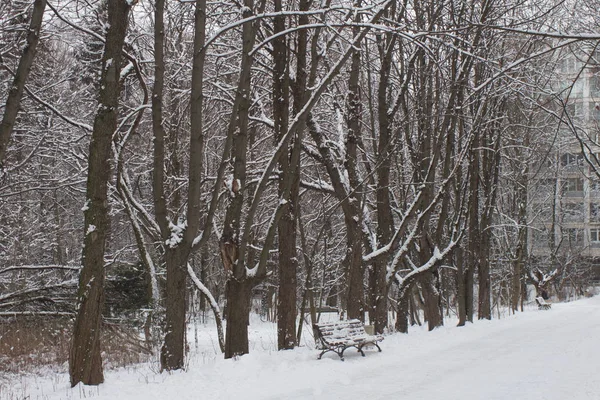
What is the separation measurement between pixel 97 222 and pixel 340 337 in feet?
15.9

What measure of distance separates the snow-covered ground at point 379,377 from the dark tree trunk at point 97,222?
36 cm

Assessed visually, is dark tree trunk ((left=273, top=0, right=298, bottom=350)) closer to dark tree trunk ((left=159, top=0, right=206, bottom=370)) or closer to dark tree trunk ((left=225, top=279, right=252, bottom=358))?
dark tree trunk ((left=225, top=279, right=252, bottom=358))

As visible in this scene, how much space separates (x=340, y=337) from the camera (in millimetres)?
10633

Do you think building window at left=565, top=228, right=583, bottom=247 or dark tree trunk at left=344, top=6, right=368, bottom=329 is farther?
building window at left=565, top=228, right=583, bottom=247

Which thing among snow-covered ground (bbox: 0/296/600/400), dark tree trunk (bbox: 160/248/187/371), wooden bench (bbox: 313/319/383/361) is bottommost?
snow-covered ground (bbox: 0/296/600/400)

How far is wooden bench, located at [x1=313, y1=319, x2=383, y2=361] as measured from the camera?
1035cm

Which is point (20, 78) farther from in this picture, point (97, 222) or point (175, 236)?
point (175, 236)

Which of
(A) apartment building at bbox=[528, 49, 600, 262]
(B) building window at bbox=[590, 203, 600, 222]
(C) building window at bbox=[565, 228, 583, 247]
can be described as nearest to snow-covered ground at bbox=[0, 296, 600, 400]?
(A) apartment building at bbox=[528, 49, 600, 262]

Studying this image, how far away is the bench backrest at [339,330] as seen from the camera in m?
10.5

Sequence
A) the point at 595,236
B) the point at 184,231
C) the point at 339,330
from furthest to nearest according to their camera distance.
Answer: the point at 595,236
the point at 339,330
the point at 184,231

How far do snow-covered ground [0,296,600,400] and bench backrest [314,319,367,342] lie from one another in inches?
14.9

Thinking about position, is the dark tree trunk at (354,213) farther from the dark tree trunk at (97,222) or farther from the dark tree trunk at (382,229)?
the dark tree trunk at (97,222)

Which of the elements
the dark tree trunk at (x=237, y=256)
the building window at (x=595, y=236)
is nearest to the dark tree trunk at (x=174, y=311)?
the dark tree trunk at (x=237, y=256)

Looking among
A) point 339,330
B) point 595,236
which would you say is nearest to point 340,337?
point 339,330
